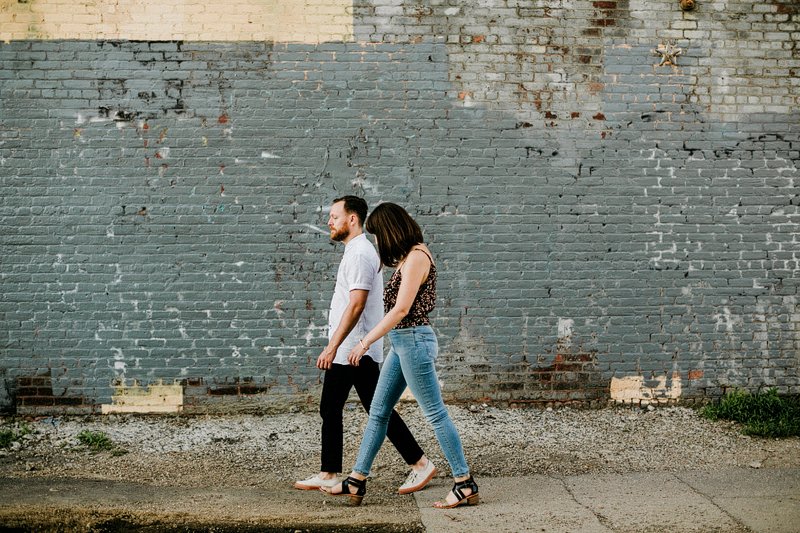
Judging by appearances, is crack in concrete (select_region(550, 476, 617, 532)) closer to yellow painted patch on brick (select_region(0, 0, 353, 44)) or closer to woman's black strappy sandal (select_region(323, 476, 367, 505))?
woman's black strappy sandal (select_region(323, 476, 367, 505))

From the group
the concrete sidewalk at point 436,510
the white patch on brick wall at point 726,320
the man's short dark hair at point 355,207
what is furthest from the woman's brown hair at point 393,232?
the white patch on brick wall at point 726,320

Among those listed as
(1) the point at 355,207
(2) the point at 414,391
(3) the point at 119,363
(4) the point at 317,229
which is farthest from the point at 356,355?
(3) the point at 119,363

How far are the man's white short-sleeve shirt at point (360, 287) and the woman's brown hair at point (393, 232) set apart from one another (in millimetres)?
149

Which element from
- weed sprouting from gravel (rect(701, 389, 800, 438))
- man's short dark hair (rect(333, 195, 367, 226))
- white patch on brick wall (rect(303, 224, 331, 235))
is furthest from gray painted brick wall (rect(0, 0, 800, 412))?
man's short dark hair (rect(333, 195, 367, 226))

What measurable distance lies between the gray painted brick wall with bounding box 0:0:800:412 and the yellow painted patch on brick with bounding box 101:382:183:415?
4.1 inches

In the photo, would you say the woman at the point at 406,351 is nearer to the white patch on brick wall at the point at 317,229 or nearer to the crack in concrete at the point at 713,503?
the crack in concrete at the point at 713,503

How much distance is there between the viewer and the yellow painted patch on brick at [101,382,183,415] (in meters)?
6.25

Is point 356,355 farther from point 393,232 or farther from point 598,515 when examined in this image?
point 598,515

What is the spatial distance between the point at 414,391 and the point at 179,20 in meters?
3.90

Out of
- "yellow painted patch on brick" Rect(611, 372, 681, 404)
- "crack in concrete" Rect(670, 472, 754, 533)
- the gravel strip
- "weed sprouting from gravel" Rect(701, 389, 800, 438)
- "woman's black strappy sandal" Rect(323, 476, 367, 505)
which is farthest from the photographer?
"yellow painted patch on brick" Rect(611, 372, 681, 404)

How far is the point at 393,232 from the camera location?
4324mm

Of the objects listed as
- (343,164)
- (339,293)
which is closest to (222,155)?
(343,164)

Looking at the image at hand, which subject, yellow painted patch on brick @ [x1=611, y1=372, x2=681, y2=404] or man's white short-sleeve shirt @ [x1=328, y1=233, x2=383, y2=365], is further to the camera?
yellow painted patch on brick @ [x1=611, y1=372, x2=681, y2=404]

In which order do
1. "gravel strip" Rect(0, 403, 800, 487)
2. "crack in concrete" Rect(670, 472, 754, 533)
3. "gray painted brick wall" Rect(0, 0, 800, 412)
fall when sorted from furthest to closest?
1. "gray painted brick wall" Rect(0, 0, 800, 412)
2. "gravel strip" Rect(0, 403, 800, 487)
3. "crack in concrete" Rect(670, 472, 754, 533)
